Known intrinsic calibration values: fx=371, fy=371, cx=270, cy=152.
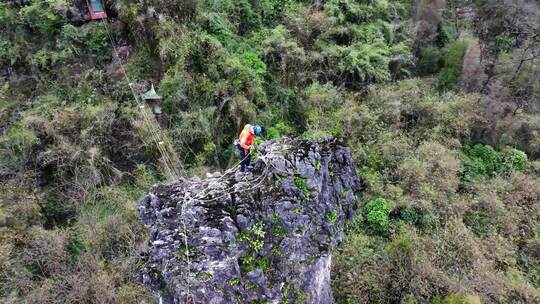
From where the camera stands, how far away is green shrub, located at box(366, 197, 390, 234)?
37.6ft

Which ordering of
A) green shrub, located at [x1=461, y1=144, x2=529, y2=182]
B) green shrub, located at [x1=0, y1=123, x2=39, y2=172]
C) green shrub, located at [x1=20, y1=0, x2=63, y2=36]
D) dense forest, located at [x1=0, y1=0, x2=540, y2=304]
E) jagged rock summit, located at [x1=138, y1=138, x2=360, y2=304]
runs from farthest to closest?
green shrub, located at [x1=461, y1=144, x2=529, y2=182], green shrub, located at [x1=20, y1=0, x2=63, y2=36], green shrub, located at [x1=0, y1=123, x2=39, y2=172], dense forest, located at [x1=0, y1=0, x2=540, y2=304], jagged rock summit, located at [x1=138, y1=138, x2=360, y2=304]

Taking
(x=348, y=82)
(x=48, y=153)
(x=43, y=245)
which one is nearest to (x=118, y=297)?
(x=43, y=245)

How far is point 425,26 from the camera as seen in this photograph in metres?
18.2

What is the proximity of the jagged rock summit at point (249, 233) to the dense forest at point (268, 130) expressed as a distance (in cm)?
242

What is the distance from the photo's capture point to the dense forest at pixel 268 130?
404 inches

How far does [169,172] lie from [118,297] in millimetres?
3692

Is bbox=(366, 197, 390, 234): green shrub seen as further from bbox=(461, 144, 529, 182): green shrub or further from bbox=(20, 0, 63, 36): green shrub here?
bbox=(20, 0, 63, 36): green shrub

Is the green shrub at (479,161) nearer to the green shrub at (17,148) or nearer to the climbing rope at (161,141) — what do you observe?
the climbing rope at (161,141)

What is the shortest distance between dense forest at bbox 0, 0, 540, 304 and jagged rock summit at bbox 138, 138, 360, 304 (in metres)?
2.42

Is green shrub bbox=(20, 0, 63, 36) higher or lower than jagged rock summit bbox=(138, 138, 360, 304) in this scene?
higher

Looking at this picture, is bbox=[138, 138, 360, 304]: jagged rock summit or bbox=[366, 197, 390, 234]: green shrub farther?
bbox=[366, 197, 390, 234]: green shrub

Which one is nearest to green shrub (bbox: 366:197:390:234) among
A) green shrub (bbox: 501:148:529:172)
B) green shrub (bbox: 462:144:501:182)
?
green shrub (bbox: 462:144:501:182)

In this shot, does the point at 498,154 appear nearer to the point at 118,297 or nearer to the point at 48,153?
the point at 118,297

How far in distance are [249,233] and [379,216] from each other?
5622mm
